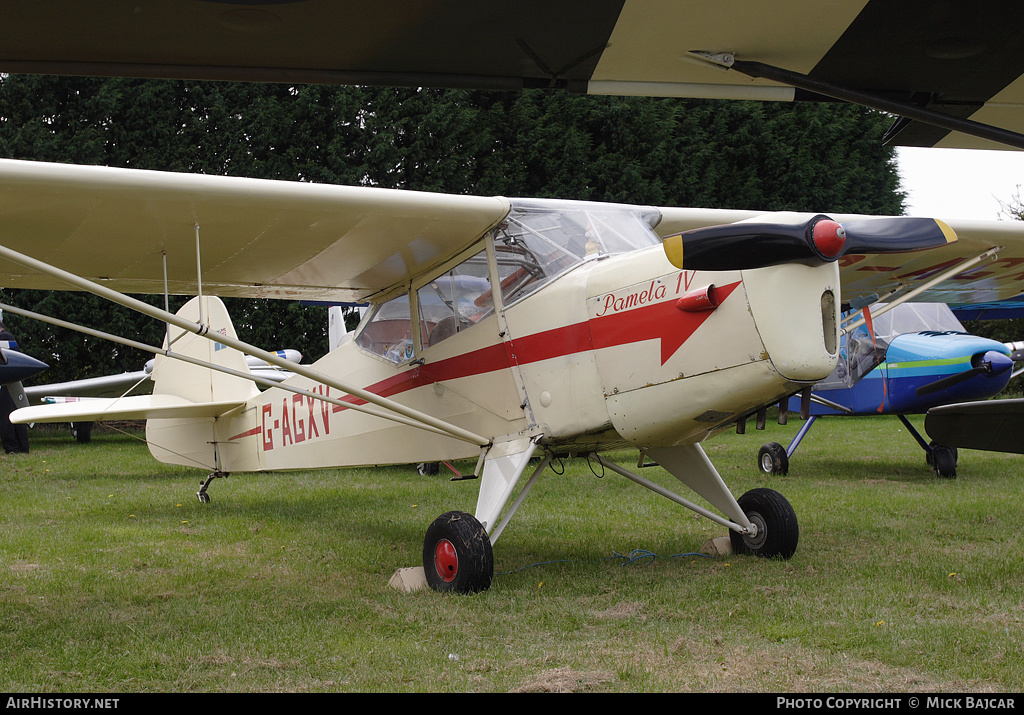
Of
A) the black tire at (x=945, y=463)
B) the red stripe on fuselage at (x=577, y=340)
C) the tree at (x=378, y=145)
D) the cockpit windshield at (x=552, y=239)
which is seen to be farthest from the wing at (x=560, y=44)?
the tree at (x=378, y=145)

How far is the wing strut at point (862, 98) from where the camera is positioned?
1982 millimetres

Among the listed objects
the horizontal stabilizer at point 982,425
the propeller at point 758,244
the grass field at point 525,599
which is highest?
the propeller at point 758,244

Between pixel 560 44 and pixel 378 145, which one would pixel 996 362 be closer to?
pixel 560 44

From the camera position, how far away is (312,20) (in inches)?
70.2

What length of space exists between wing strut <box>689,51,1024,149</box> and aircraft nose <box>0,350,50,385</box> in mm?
15220

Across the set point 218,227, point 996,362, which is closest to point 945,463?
point 996,362

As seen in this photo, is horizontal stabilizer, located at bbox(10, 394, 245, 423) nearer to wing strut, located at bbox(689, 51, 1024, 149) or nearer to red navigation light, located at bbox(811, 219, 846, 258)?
red navigation light, located at bbox(811, 219, 846, 258)

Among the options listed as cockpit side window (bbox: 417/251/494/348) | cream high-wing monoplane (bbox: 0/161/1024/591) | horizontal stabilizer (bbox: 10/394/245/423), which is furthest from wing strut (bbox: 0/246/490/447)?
horizontal stabilizer (bbox: 10/394/245/423)

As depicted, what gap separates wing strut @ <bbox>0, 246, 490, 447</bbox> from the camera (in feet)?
12.6

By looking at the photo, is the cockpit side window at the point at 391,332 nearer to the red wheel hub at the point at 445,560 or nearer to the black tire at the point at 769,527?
the red wheel hub at the point at 445,560

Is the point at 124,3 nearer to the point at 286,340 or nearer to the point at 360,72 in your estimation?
the point at 360,72

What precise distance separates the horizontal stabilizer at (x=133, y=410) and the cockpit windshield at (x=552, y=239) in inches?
167

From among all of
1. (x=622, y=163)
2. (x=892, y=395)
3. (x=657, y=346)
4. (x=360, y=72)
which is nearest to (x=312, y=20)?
(x=360, y=72)
